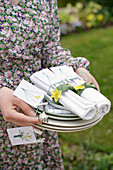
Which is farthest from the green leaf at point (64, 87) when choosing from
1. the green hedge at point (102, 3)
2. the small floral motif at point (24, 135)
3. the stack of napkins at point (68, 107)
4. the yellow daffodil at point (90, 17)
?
the green hedge at point (102, 3)

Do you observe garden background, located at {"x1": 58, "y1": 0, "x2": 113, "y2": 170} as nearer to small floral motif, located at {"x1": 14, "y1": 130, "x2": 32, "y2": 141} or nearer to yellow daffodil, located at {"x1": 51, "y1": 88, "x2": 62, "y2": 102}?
small floral motif, located at {"x1": 14, "y1": 130, "x2": 32, "y2": 141}

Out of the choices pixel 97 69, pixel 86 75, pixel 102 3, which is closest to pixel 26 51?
pixel 86 75

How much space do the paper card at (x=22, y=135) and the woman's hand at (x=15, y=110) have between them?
58mm

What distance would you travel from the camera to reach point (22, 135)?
121 centimetres

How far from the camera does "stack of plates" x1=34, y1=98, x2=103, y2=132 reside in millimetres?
1033

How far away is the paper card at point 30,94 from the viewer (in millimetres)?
1096

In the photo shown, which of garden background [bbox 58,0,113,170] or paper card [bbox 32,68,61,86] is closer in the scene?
paper card [bbox 32,68,61,86]

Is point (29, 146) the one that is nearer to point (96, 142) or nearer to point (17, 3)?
point (17, 3)

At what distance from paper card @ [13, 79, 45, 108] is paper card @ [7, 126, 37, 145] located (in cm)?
13

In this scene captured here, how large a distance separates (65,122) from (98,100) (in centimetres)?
16

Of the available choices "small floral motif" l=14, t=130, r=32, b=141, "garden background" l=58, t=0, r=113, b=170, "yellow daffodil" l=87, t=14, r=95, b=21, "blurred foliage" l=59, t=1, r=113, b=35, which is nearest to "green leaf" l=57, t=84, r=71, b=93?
"small floral motif" l=14, t=130, r=32, b=141

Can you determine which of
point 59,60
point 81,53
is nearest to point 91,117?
point 59,60

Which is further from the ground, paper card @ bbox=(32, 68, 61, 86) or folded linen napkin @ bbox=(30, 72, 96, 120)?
paper card @ bbox=(32, 68, 61, 86)

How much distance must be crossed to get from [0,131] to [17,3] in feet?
2.30
